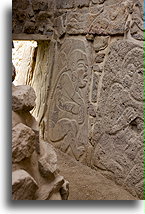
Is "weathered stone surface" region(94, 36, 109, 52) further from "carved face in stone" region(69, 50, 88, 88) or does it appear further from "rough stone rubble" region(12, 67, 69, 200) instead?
"rough stone rubble" region(12, 67, 69, 200)

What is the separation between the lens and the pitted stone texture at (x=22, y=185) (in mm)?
1213

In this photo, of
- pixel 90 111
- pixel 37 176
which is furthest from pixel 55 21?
pixel 37 176

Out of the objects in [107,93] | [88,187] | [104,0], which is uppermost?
[104,0]

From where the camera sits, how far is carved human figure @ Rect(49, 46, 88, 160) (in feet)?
9.63

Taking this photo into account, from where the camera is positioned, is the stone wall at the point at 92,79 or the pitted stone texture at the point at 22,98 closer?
the pitted stone texture at the point at 22,98

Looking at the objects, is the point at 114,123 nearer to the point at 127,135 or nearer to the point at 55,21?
the point at 127,135

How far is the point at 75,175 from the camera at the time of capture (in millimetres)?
2629

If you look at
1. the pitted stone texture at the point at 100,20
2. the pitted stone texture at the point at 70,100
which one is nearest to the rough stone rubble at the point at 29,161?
the pitted stone texture at the point at 100,20

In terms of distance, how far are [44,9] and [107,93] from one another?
140 cm

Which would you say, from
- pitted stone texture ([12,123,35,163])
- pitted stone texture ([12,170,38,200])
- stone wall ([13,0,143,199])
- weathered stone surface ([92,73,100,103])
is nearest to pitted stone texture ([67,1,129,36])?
stone wall ([13,0,143,199])

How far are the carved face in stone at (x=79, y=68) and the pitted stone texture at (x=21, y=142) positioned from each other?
161 cm

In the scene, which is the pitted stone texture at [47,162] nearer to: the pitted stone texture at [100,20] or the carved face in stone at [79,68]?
the pitted stone texture at [100,20]

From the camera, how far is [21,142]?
1.30 meters

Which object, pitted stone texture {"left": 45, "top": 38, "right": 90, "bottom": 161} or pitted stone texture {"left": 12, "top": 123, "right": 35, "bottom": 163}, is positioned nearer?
pitted stone texture {"left": 12, "top": 123, "right": 35, "bottom": 163}
